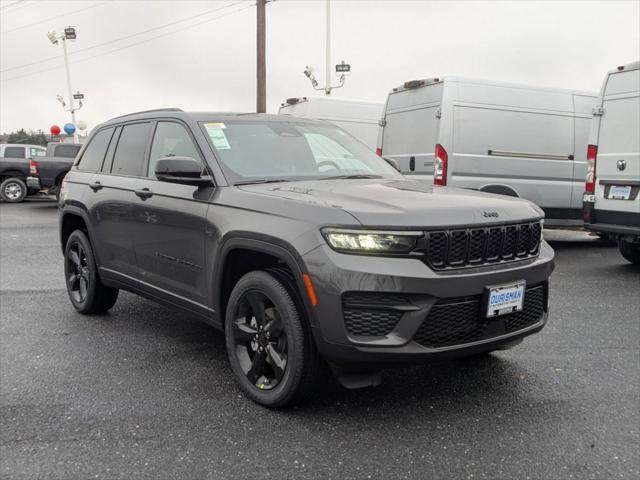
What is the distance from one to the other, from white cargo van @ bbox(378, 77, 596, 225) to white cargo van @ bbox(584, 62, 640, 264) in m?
1.21

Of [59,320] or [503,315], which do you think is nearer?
[503,315]

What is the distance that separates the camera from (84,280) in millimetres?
5574

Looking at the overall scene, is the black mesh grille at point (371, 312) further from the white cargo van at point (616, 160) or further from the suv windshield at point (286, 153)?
the white cargo van at point (616, 160)

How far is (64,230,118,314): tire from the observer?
5.33 m

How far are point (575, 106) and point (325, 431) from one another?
8223 millimetres

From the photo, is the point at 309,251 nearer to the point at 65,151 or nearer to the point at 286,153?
the point at 286,153

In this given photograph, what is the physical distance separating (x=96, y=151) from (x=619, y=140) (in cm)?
615

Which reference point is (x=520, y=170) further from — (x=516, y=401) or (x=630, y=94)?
(x=516, y=401)

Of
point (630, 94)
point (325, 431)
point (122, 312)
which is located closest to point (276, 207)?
point (325, 431)

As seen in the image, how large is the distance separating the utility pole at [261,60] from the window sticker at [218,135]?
46.5ft

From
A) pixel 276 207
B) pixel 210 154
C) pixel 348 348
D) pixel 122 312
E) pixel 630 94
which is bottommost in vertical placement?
pixel 122 312

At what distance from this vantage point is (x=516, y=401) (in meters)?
3.60

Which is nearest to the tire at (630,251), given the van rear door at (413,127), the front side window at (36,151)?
the van rear door at (413,127)

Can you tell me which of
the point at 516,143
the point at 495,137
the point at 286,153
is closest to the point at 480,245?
the point at 286,153
